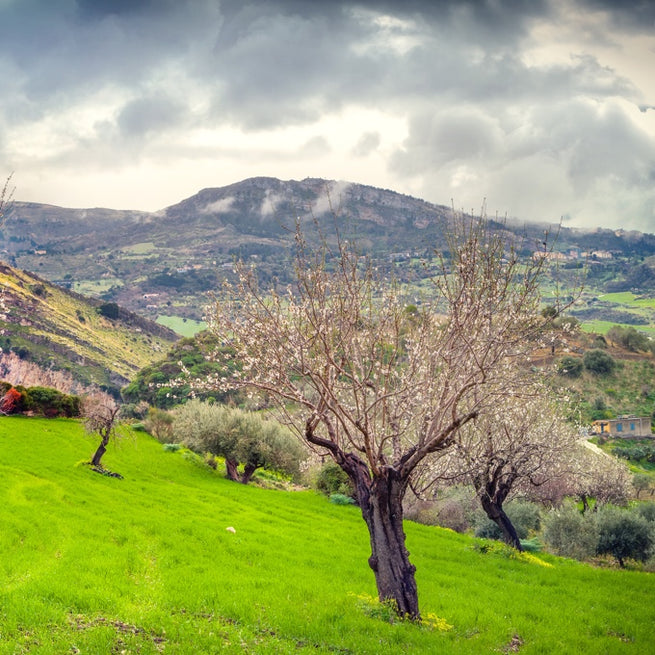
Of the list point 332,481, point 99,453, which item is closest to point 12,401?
point 99,453

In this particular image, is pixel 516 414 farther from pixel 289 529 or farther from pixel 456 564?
pixel 289 529

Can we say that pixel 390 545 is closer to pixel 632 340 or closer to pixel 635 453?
pixel 635 453

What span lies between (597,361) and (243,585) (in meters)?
105

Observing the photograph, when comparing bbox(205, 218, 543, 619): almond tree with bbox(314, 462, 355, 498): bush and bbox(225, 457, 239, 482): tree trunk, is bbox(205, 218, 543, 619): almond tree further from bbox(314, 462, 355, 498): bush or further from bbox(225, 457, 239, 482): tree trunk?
bbox(225, 457, 239, 482): tree trunk

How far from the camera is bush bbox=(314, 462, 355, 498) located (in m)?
44.7

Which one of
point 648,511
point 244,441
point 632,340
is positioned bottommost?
point 244,441

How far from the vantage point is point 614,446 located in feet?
271

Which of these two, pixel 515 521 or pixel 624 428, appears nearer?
pixel 515 521

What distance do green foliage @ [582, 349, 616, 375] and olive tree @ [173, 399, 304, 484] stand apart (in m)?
78.1

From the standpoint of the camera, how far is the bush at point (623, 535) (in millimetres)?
28875

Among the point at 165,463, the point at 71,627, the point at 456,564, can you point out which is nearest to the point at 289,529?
the point at 456,564

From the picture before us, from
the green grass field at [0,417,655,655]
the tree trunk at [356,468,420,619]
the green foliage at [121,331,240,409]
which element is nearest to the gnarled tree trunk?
the tree trunk at [356,468,420,619]

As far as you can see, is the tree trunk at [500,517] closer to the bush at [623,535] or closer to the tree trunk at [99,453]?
the bush at [623,535]

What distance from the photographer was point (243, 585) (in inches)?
671
